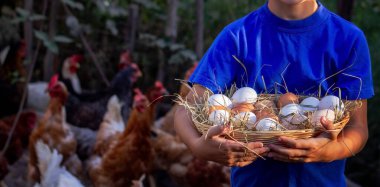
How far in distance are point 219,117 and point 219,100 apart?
83 millimetres

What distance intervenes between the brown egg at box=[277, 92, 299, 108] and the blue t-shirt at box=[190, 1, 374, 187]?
57mm

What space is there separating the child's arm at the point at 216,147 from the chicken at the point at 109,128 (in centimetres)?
252

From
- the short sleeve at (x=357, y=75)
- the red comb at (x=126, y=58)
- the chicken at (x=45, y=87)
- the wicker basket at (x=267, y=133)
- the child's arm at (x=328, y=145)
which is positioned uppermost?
the short sleeve at (x=357, y=75)

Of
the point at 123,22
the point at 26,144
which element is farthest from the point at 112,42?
the point at 26,144

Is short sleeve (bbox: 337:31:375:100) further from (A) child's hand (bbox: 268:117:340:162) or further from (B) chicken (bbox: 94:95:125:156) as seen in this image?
(B) chicken (bbox: 94:95:125:156)

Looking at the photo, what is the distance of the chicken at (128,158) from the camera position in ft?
12.5

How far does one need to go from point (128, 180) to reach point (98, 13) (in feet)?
8.79

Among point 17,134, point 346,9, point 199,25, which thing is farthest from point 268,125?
point 199,25

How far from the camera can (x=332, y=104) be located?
1.44 m

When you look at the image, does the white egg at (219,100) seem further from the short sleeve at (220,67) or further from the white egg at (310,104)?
the white egg at (310,104)

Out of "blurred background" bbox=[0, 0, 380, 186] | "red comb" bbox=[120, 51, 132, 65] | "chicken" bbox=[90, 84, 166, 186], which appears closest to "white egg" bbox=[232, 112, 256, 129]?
"chicken" bbox=[90, 84, 166, 186]

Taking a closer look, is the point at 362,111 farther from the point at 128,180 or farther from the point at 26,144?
the point at 26,144

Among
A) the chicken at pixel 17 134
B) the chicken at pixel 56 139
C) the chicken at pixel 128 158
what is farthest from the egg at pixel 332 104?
the chicken at pixel 17 134

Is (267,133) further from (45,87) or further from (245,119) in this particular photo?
(45,87)
